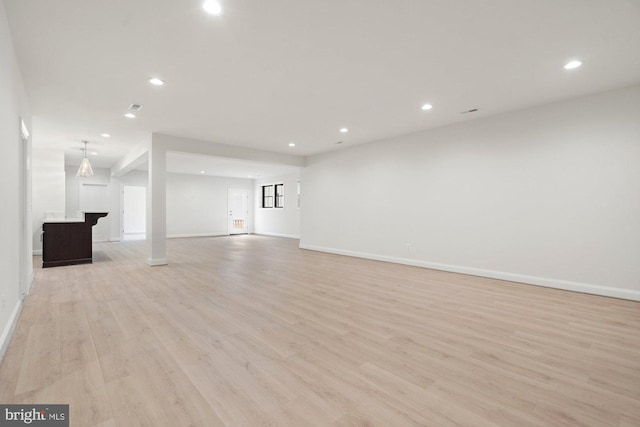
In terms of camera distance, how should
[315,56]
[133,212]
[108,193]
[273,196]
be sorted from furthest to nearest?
[273,196] → [133,212] → [108,193] → [315,56]

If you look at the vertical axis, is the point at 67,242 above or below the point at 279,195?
below

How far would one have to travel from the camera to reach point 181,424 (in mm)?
1441

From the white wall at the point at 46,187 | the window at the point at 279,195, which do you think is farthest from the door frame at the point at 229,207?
the white wall at the point at 46,187

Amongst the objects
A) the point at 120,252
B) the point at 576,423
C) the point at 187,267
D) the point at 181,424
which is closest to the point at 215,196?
the point at 120,252

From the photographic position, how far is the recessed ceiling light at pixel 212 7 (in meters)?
2.13

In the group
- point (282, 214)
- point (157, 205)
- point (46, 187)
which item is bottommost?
point (282, 214)

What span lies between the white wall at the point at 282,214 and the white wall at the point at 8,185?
8409mm

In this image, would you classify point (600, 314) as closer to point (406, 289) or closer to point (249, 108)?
point (406, 289)

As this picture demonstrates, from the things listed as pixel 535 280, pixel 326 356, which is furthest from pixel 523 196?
pixel 326 356

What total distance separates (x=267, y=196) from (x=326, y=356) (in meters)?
11.2

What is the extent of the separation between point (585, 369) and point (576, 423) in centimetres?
74

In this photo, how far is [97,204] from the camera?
9836mm
